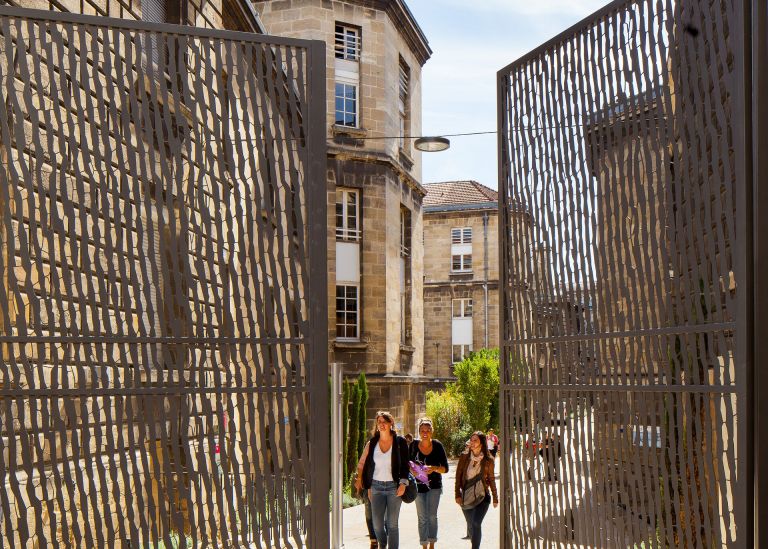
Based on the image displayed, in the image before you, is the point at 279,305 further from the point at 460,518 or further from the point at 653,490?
the point at 460,518

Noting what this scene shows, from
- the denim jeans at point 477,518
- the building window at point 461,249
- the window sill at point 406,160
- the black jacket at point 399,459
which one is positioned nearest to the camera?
the black jacket at point 399,459

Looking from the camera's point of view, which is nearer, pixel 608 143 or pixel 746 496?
pixel 746 496

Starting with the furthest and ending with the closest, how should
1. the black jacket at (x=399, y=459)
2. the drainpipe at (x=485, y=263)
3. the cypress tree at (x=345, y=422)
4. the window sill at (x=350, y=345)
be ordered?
the drainpipe at (x=485, y=263), the window sill at (x=350, y=345), the cypress tree at (x=345, y=422), the black jacket at (x=399, y=459)

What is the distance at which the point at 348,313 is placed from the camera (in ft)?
79.9

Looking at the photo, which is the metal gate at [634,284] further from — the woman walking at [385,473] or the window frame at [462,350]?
the window frame at [462,350]

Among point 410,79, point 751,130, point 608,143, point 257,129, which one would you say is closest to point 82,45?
point 257,129

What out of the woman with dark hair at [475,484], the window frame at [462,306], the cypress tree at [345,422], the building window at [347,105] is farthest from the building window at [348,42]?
the window frame at [462,306]

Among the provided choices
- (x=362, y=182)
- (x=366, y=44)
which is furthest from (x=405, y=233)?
(x=366, y=44)

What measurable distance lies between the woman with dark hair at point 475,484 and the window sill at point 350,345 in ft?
45.8

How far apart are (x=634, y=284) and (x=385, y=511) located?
4621 mm

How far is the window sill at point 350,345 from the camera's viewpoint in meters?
24.1

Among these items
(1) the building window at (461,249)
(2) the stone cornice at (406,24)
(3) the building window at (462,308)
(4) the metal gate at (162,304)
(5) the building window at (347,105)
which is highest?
(2) the stone cornice at (406,24)

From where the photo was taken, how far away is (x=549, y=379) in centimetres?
756

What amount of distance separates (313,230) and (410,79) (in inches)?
873
